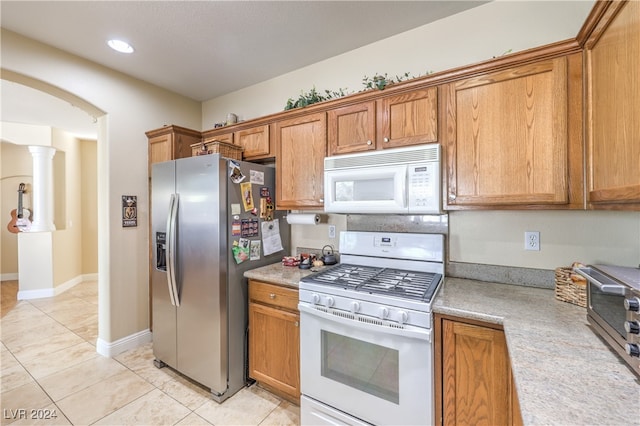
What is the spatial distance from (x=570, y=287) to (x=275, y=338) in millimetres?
1798

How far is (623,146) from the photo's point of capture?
1019mm

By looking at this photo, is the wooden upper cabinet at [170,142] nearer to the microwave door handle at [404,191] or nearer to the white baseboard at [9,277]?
the microwave door handle at [404,191]

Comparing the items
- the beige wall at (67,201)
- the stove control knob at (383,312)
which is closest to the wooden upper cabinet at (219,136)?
the stove control knob at (383,312)

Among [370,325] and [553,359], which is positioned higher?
[553,359]

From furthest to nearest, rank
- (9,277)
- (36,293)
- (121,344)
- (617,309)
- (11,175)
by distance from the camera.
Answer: (9,277), (11,175), (36,293), (121,344), (617,309)

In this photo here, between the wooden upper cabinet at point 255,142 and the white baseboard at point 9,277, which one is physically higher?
the wooden upper cabinet at point 255,142

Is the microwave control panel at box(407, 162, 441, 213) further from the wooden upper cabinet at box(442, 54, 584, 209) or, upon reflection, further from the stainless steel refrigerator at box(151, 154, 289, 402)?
the stainless steel refrigerator at box(151, 154, 289, 402)

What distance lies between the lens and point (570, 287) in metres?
1.42

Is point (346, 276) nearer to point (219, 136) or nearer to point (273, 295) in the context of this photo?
point (273, 295)

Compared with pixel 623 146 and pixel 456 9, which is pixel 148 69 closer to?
pixel 456 9

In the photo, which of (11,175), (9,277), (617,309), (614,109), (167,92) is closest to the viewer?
(617,309)

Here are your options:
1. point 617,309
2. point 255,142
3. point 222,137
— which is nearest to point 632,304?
point 617,309

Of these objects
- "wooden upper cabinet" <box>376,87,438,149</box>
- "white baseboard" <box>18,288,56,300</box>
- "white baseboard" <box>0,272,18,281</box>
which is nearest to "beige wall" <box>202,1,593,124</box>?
"wooden upper cabinet" <box>376,87,438,149</box>

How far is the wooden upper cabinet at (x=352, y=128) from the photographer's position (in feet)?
6.30
